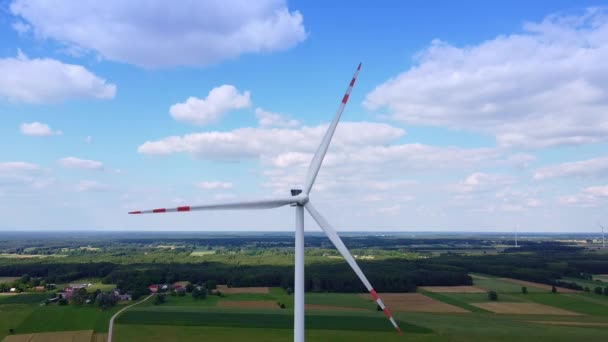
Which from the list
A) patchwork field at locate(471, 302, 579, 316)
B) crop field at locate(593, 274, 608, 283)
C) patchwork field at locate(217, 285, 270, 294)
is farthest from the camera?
crop field at locate(593, 274, 608, 283)

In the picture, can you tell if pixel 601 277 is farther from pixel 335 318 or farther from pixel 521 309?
pixel 335 318

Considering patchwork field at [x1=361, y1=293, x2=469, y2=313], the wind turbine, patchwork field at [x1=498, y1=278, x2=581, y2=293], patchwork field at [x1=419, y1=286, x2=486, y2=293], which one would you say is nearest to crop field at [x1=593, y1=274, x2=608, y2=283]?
patchwork field at [x1=498, y1=278, x2=581, y2=293]

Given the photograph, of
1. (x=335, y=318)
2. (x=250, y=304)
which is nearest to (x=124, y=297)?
(x=250, y=304)

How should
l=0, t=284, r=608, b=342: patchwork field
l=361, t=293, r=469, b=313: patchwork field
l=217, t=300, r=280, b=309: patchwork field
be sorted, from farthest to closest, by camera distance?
l=217, t=300, r=280, b=309: patchwork field → l=361, t=293, r=469, b=313: patchwork field → l=0, t=284, r=608, b=342: patchwork field

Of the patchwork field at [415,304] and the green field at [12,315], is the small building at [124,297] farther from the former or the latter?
the patchwork field at [415,304]

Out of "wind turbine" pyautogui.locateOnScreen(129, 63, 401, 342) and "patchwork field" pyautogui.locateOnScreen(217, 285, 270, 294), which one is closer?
"wind turbine" pyautogui.locateOnScreen(129, 63, 401, 342)

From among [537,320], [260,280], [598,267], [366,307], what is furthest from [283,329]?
[598,267]

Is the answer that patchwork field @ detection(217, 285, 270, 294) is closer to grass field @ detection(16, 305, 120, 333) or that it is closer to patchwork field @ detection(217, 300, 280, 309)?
patchwork field @ detection(217, 300, 280, 309)

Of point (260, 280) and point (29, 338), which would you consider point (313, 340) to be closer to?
point (29, 338)
